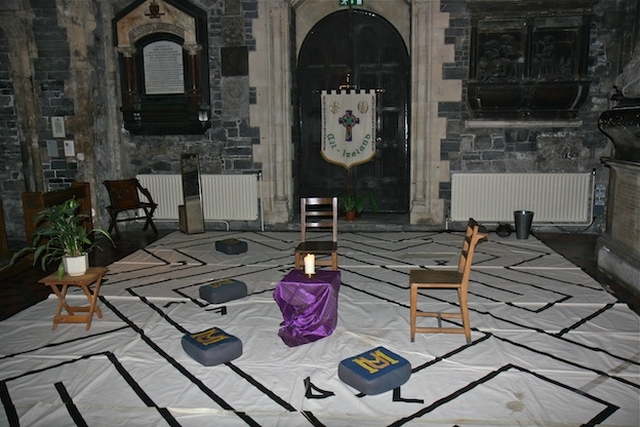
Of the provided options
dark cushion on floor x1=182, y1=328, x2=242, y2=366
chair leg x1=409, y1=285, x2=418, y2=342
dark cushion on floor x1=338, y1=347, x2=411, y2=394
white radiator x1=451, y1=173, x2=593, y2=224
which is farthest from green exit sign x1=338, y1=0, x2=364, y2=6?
dark cushion on floor x1=338, y1=347, x2=411, y2=394

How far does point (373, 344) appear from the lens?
10.9ft

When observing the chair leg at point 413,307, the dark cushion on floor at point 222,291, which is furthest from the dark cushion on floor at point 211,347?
the chair leg at point 413,307

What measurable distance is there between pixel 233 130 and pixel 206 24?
143 cm

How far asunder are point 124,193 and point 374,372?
5164 millimetres

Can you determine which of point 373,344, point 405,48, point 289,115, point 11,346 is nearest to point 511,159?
point 405,48

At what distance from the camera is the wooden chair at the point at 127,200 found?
654 centimetres

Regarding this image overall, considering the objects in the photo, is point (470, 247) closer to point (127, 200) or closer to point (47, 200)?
point (47, 200)

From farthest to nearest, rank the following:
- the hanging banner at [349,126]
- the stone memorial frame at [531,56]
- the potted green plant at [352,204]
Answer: the potted green plant at [352,204]
the hanging banner at [349,126]
the stone memorial frame at [531,56]

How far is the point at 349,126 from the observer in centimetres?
701

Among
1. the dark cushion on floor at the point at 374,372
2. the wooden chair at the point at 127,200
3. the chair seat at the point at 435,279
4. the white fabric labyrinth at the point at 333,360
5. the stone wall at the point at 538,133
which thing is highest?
the stone wall at the point at 538,133

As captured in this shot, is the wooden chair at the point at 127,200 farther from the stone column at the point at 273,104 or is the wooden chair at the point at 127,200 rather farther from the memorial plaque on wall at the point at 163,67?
the stone column at the point at 273,104

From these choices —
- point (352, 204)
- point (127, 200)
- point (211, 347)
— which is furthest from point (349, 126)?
point (211, 347)

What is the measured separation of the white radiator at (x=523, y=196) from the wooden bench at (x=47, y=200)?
4.63 metres

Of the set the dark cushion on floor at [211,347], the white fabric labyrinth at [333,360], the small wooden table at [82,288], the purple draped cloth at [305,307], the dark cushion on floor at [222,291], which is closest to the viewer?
the white fabric labyrinth at [333,360]
